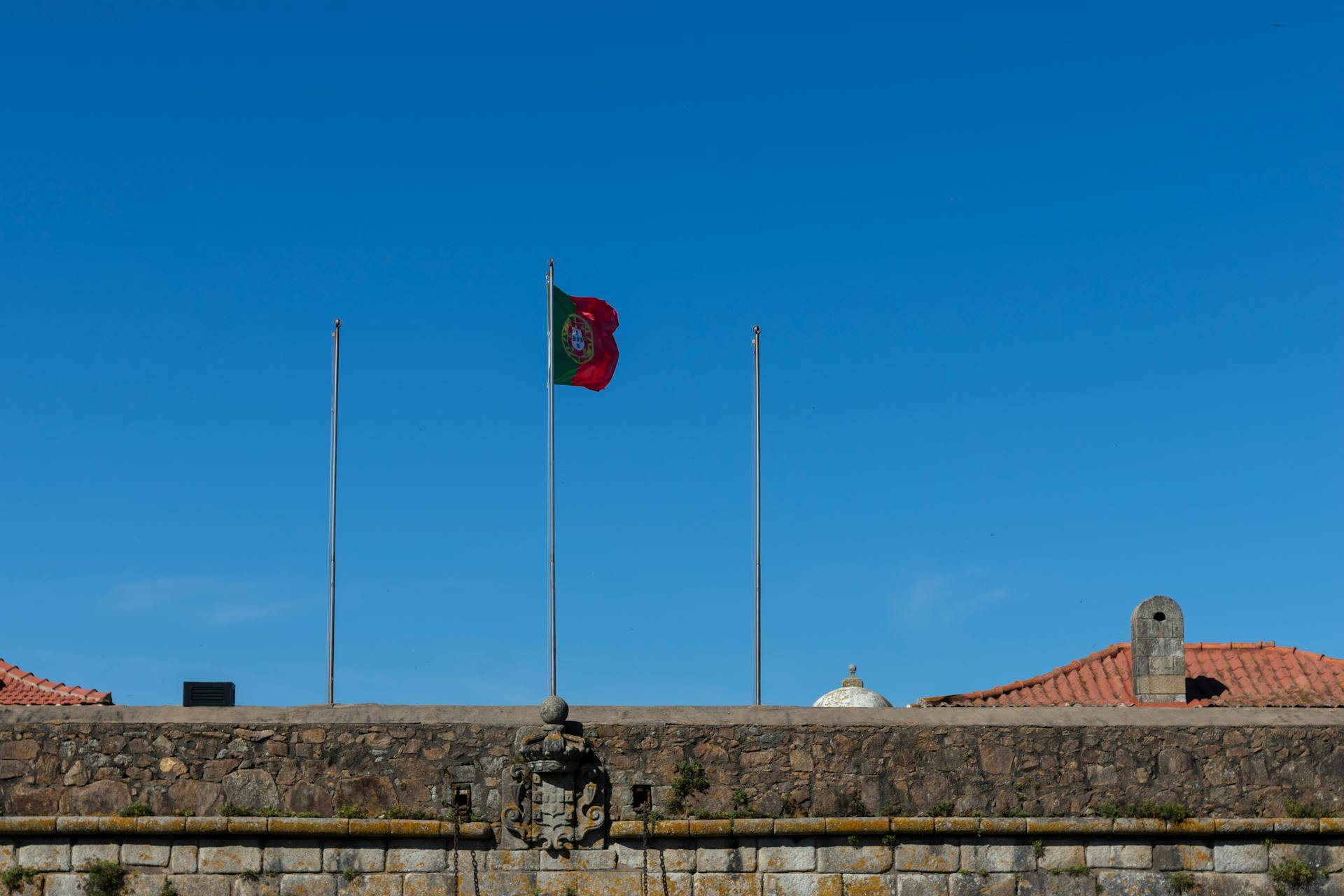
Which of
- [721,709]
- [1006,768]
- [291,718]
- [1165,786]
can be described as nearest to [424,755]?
[291,718]

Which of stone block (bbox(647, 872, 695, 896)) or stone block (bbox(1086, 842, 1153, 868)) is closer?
stone block (bbox(647, 872, 695, 896))

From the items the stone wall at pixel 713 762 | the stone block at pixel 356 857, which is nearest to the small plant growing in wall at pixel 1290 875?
the stone wall at pixel 713 762

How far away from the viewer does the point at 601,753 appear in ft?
46.2

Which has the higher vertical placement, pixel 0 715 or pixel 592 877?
pixel 0 715

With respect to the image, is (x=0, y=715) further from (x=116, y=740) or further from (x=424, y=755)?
(x=424, y=755)

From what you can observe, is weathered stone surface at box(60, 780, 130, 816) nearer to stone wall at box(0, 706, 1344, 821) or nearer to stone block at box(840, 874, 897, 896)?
stone wall at box(0, 706, 1344, 821)

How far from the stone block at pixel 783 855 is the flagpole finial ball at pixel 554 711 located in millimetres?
1648

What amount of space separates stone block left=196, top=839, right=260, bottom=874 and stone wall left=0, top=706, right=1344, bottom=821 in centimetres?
31

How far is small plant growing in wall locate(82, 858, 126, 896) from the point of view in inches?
542

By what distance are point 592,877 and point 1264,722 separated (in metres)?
5.00

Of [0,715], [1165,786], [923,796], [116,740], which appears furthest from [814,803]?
[0,715]

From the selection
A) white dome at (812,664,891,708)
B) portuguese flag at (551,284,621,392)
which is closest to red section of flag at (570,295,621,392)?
portuguese flag at (551,284,621,392)

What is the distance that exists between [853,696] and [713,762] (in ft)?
35.3

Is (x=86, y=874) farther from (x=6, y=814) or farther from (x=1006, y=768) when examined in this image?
(x=1006, y=768)
